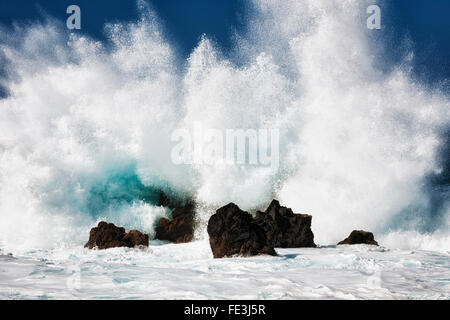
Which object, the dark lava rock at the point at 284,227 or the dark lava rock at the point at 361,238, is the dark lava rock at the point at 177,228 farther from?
the dark lava rock at the point at 361,238

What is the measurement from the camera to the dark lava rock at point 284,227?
17547 millimetres

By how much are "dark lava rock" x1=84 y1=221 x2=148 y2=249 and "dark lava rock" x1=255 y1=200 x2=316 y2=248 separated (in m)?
6.61

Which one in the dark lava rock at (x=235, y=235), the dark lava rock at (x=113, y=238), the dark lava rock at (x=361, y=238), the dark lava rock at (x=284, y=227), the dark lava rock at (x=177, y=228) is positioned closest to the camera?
the dark lava rock at (x=235, y=235)

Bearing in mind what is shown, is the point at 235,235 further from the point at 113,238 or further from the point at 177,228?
the point at 177,228

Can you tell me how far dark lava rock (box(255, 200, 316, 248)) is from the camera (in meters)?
17.5

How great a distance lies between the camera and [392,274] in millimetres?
10492

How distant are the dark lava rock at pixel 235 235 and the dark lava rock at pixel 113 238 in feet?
20.8

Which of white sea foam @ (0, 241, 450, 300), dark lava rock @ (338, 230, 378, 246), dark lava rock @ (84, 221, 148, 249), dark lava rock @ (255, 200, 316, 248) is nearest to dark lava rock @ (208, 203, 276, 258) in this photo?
white sea foam @ (0, 241, 450, 300)

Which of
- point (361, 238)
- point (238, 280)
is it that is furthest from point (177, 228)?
point (238, 280)

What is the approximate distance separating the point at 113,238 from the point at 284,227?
359 inches

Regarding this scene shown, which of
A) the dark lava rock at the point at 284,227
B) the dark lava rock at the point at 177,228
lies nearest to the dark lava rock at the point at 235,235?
the dark lava rock at the point at 284,227

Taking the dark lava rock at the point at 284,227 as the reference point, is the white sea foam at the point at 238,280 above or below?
below
